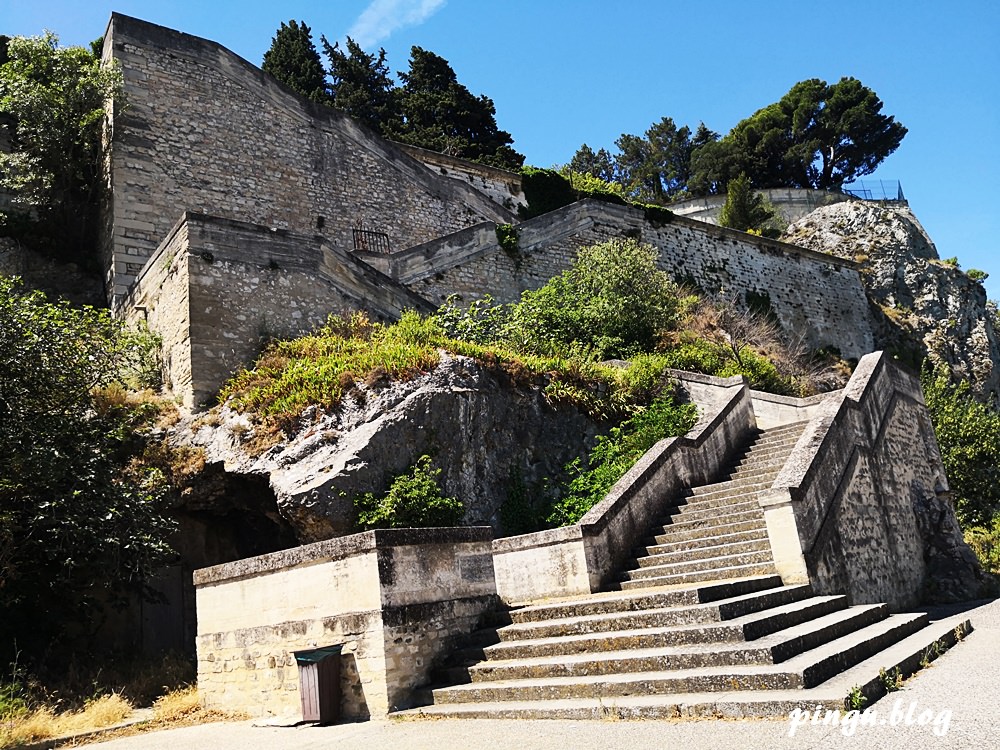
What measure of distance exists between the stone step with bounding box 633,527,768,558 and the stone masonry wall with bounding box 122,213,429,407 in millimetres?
6252

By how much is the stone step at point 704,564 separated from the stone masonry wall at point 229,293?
20.9ft

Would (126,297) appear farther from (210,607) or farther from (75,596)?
(210,607)

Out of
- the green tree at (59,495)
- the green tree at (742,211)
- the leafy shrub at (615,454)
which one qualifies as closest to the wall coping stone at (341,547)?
the green tree at (59,495)

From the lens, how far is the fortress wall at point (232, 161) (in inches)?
Answer: 596

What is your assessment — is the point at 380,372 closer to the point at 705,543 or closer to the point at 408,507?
the point at 408,507

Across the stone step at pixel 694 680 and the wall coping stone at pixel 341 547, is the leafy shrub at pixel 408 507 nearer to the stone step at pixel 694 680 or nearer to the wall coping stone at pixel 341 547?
the wall coping stone at pixel 341 547

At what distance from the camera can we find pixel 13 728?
673 cm

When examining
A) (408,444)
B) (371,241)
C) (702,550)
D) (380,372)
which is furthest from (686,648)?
(371,241)

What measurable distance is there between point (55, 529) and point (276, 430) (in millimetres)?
2587

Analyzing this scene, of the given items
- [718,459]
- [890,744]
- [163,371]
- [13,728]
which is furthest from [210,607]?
[718,459]

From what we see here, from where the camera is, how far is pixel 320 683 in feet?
20.5

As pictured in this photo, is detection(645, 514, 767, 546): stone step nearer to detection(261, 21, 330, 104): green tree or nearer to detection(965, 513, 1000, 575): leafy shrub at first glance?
detection(965, 513, 1000, 575): leafy shrub

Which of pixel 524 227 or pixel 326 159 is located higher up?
pixel 326 159

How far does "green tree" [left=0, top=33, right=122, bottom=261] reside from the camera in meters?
14.9
